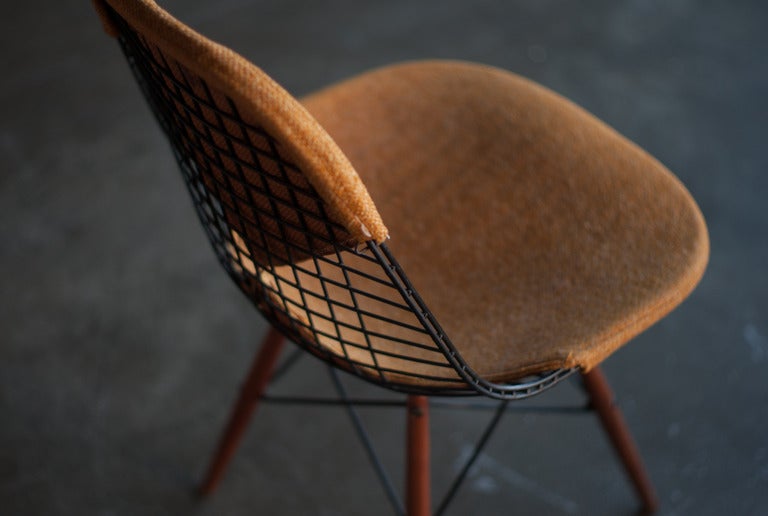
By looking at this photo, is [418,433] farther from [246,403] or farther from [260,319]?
[260,319]

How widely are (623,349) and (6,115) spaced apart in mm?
1596

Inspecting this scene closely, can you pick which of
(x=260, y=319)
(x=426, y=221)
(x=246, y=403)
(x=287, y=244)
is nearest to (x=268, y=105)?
(x=287, y=244)

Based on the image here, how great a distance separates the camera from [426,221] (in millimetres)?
1012

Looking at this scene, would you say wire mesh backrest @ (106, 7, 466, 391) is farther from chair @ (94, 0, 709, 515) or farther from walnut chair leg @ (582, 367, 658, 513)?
walnut chair leg @ (582, 367, 658, 513)

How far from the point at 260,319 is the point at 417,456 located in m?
0.73

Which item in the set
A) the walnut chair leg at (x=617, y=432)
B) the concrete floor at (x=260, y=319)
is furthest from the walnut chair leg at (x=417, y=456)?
the concrete floor at (x=260, y=319)

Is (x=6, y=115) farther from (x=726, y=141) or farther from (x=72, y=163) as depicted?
(x=726, y=141)

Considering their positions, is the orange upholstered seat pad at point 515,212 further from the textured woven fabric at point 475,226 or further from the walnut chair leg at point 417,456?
the walnut chair leg at point 417,456

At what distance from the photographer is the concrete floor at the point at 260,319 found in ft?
4.52

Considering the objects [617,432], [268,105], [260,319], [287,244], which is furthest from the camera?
[260,319]

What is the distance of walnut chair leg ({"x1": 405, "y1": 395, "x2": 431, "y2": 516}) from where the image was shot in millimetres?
953

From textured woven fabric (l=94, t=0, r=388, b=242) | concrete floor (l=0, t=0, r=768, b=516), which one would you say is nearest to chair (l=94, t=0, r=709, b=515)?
textured woven fabric (l=94, t=0, r=388, b=242)

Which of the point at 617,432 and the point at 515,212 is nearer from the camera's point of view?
the point at 515,212

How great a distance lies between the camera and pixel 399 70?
113 cm
